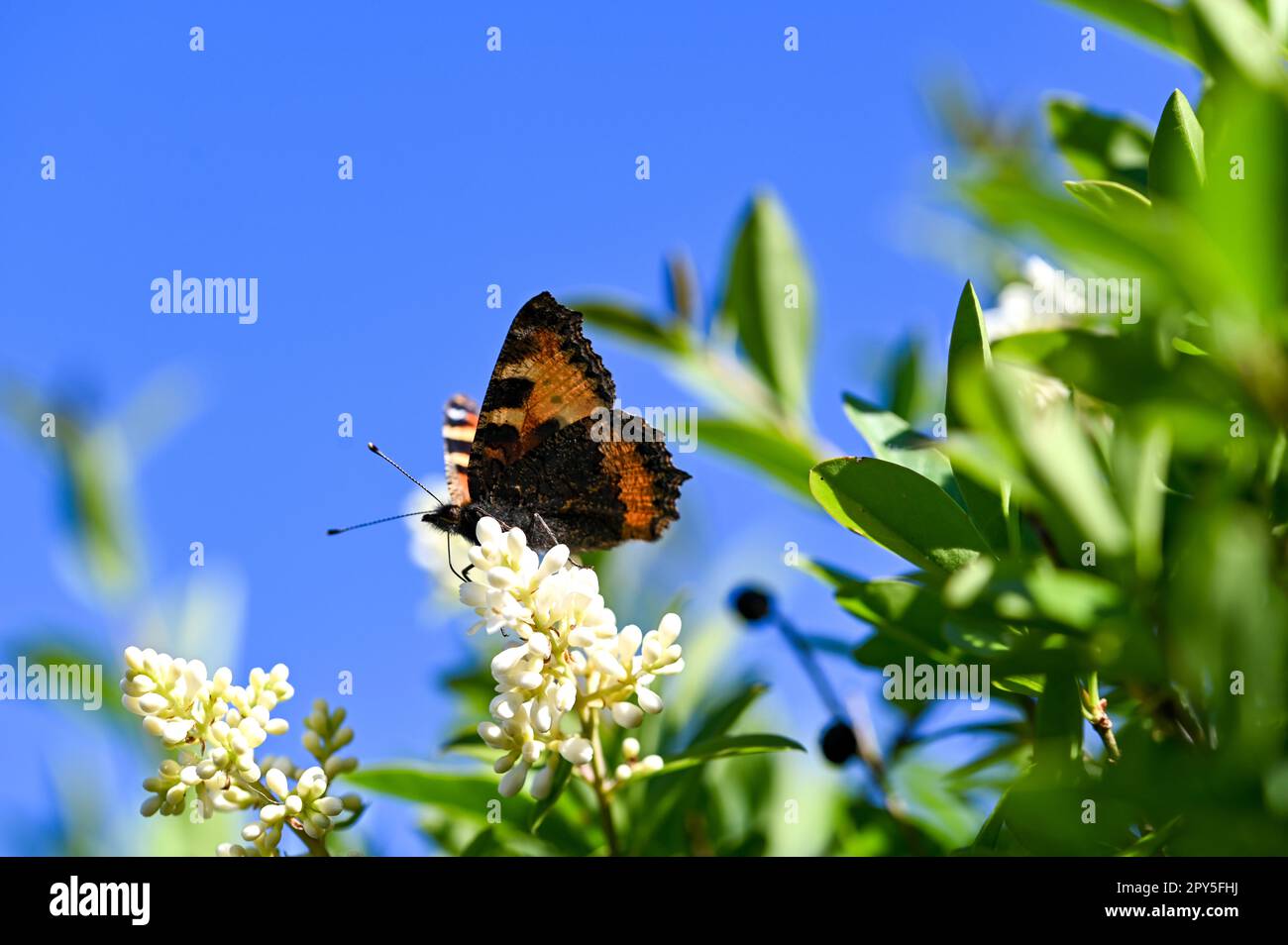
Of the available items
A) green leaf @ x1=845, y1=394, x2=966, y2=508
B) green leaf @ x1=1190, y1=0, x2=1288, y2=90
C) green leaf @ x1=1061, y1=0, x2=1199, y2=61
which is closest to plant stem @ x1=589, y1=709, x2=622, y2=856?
green leaf @ x1=845, y1=394, x2=966, y2=508

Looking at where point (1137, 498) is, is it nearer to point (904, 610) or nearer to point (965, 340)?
point (965, 340)

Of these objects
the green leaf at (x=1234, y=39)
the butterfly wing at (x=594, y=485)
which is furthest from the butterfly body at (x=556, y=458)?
the green leaf at (x=1234, y=39)

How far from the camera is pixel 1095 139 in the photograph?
1.94m

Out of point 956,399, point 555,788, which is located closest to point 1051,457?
point 956,399

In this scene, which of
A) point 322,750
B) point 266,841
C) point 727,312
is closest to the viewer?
point 266,841

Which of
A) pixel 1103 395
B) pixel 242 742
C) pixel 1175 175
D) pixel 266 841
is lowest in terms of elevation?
pixel 266 841

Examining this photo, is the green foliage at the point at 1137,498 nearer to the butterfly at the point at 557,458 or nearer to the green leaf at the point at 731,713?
the green leaf at the point at 731,713

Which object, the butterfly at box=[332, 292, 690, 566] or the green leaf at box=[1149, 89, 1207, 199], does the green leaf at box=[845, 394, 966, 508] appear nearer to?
the green leaf at box=[1149, 89, 1207, 199]

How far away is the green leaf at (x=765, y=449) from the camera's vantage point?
6.31 ft

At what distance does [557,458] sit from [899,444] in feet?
3.08
